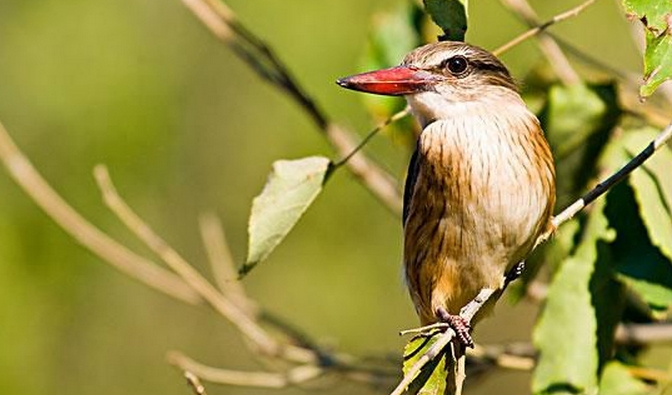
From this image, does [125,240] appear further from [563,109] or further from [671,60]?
[671,60]

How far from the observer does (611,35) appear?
21.5 ft

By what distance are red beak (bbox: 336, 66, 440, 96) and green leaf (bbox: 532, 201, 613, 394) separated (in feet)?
1.52

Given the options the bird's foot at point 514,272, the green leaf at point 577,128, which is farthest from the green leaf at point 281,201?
the green leaf at point 577,128

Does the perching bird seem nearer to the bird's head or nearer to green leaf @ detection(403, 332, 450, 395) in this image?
the bird's head

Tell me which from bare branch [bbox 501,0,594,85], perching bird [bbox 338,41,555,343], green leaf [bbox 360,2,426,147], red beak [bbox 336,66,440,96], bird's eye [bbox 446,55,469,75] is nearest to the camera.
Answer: red beak [bbox 336,66,440,96]

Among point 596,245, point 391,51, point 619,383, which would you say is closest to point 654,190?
point 596,245

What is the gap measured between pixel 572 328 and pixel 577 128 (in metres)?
0.51

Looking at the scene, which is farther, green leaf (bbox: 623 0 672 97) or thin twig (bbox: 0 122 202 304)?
thin twig (bbox: 0 122 202 304)

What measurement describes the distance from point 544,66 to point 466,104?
18.8 inches

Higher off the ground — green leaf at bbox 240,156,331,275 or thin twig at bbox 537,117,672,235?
green leaf at bbox 240,156,331,275

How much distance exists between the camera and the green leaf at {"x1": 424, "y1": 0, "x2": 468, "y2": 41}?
295cm

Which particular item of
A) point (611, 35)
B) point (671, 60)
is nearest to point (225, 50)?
point (611, 35)

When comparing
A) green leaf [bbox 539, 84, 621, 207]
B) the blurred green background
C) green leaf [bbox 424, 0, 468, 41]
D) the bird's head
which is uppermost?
the blurred green background

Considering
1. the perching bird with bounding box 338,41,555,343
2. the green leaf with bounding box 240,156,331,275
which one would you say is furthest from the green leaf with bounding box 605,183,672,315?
the green leaf with bounding box 240,156,331,275
